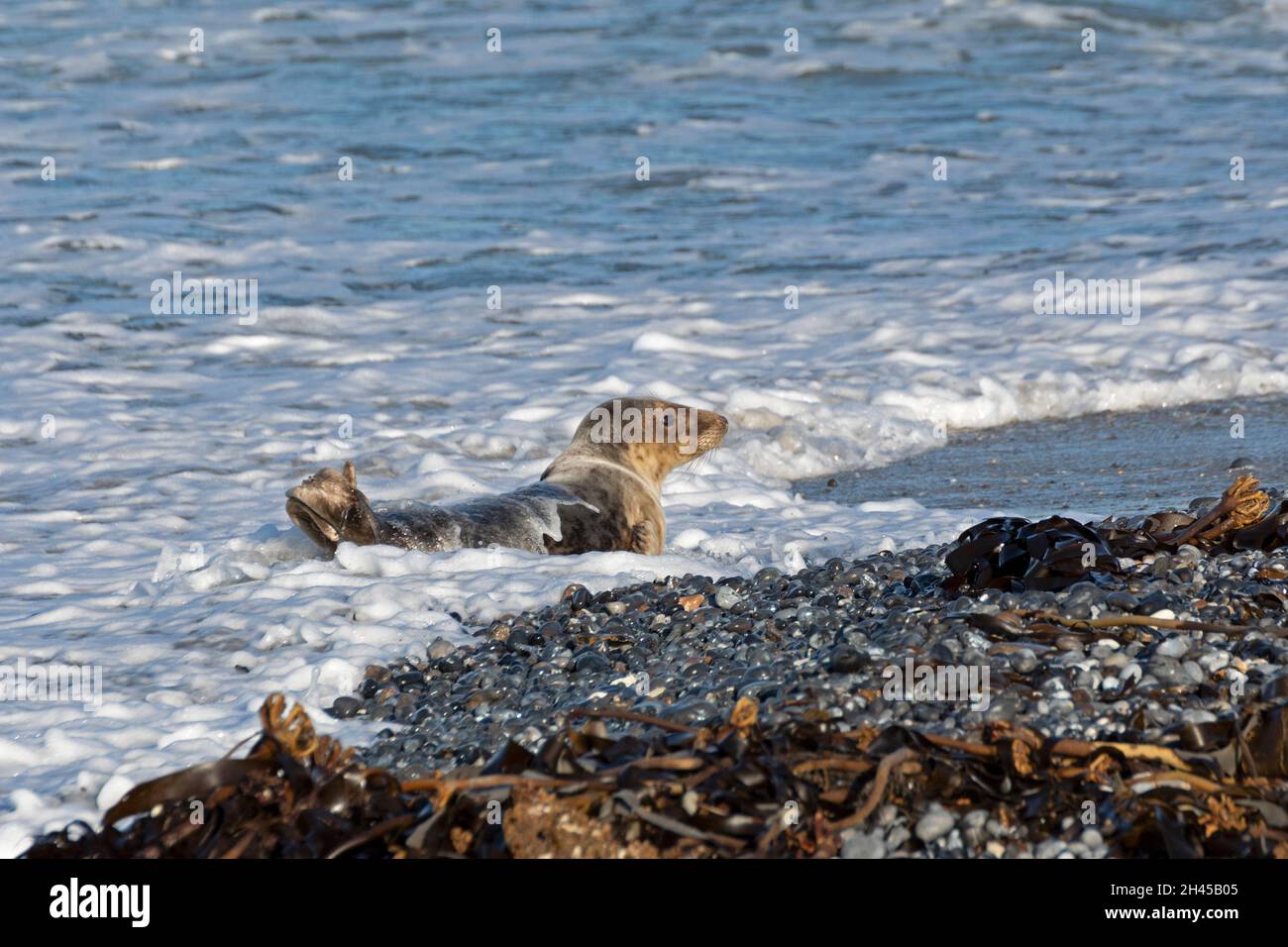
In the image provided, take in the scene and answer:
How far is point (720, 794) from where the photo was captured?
285 cm

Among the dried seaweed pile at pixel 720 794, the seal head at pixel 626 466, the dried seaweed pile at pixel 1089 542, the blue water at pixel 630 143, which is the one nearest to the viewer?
the dried seaweed pile at pixel 720 794

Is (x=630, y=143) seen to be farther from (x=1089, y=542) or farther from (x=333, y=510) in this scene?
(x=1089, y=542)

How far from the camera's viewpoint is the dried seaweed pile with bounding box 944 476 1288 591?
4.18 meters

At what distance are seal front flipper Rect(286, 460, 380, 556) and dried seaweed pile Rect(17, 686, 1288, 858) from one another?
250 cm

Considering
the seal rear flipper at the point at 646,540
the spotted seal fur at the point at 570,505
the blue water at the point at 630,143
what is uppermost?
the blue water at the point at 630,143

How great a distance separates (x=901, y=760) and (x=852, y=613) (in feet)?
4.62

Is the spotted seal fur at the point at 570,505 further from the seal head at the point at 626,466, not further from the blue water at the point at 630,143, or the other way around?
the blue water at the point at 630,143

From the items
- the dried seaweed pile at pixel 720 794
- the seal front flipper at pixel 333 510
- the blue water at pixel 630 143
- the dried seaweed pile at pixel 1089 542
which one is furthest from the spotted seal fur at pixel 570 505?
the blue water at pixel 630 143

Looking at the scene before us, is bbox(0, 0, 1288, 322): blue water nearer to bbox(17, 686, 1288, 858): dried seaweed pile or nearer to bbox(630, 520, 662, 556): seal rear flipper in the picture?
bbox(630, 520, 662, 556): seal rear flipper

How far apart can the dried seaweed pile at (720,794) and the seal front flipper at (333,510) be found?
8.20ft

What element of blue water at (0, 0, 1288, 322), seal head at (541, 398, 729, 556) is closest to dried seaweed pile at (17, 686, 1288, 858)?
seal head at (541, 398, 729, 556)

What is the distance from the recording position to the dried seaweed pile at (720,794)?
9.12ft

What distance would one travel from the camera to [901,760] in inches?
113
